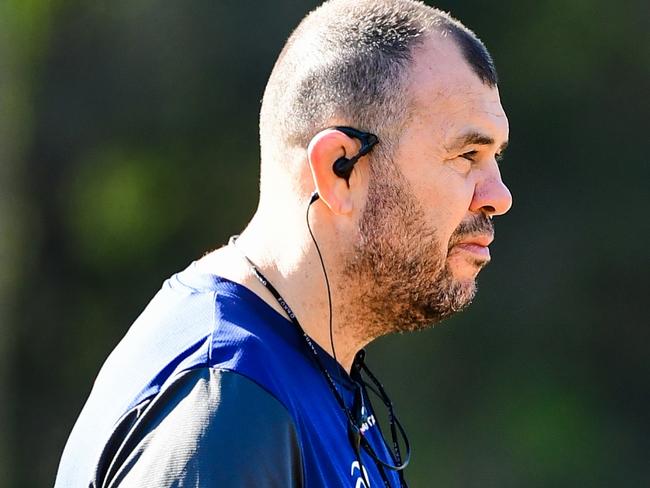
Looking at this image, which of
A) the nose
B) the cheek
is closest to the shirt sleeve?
the cheek

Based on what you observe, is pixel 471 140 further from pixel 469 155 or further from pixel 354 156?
pixel 354 156

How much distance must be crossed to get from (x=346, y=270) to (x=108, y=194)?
19.9 feet

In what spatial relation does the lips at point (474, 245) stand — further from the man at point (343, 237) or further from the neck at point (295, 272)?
the neck at point (295, 272)

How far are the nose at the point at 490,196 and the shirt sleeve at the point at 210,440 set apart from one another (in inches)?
26.2

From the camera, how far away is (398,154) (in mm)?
1995

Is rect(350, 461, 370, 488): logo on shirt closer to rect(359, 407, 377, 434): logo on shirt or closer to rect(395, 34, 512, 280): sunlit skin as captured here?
rect(359, 407, 377, 434): logo on shirt

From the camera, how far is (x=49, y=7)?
7.93 m

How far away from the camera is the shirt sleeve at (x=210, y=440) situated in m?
1.46

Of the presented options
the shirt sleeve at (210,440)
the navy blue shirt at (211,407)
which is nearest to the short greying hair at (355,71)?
the navy blue shirt at (211,407)

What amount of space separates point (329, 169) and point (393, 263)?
8.3 inches

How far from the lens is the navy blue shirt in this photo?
4.85 ft

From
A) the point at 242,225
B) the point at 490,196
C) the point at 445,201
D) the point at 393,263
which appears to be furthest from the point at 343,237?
the point at 242,225

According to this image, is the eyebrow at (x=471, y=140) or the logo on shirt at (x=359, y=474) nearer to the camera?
the logo on shirt at (x=359, y=474)

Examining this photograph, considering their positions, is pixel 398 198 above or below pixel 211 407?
above
